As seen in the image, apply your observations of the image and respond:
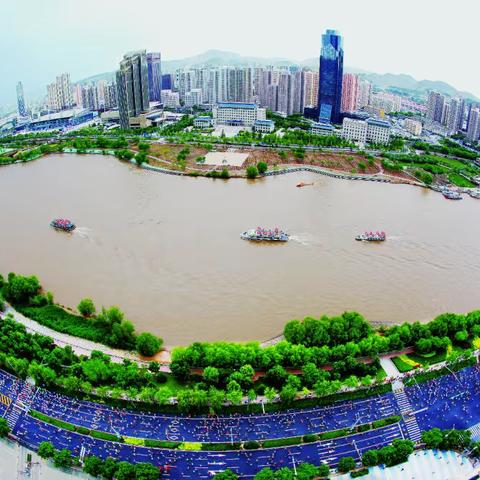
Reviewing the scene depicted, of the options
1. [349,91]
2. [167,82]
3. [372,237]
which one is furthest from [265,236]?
[167,82]

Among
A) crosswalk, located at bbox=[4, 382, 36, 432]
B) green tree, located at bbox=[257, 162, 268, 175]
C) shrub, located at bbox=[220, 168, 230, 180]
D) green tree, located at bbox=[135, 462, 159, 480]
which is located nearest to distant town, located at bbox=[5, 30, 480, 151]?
green tree, located at bbox=[257, 162, 268, 175]

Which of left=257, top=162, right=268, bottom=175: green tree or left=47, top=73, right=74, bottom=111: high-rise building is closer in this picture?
left=257, top=162, right=268, bottom=175: green tree

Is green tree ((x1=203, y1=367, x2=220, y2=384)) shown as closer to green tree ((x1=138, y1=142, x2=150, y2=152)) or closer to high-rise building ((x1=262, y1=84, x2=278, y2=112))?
green tree ((x1=138, y1=142, x2=150, y2=152))

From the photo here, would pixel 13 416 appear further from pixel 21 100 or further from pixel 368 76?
pixel 368 76

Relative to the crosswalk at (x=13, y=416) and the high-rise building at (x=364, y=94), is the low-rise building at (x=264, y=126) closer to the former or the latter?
the high-rise building at (x=364, y=94)

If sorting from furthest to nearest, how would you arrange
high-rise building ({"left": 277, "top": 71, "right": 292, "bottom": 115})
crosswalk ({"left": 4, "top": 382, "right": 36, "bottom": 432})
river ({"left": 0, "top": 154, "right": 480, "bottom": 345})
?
1. high-rise building ({"left": 277, "top": 71, "right": 292, "bottom": 115})
2. river ({"left": 0, "top": 154, "right": 480, "bottom": 345})
3. crosswalk ({"left": 4, "top": 382, "right": 36, "bottom": 432})

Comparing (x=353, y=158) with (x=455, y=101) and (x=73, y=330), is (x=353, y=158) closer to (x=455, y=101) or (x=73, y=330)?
(x=455, y=101)
